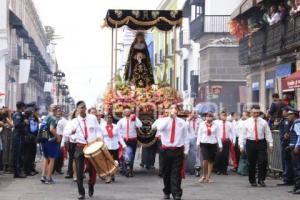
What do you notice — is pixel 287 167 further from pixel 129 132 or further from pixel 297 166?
pixel 129 132

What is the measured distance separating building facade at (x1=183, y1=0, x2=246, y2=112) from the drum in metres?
26.0

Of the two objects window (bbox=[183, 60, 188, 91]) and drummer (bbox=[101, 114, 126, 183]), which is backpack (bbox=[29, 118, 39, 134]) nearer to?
drummer (bbox=[101, 114, 126, 183])

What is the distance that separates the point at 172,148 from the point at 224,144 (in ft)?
22.7

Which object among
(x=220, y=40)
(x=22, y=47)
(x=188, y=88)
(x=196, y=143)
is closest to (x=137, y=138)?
(x=196, y=143)

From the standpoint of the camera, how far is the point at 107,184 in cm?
1747

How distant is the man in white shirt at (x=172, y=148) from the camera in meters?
14.5

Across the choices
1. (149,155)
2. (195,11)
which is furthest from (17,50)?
(149,155)

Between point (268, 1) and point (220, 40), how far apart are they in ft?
44.7

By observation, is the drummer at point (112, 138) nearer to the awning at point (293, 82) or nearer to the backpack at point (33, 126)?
the backpack at point (33, 126)

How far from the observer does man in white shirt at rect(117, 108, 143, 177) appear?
64.7 ft

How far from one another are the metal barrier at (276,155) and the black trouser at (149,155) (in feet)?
10.6

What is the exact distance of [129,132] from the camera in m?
19.9

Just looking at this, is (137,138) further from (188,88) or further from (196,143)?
(188,88)

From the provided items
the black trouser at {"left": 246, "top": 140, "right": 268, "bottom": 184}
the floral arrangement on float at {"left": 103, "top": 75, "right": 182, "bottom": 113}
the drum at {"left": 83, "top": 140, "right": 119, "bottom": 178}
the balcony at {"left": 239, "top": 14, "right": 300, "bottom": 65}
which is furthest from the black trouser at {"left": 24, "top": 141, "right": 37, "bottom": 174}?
the balcony at {"left": 239, "top": 14, "right": 300, "bottom": 65}
